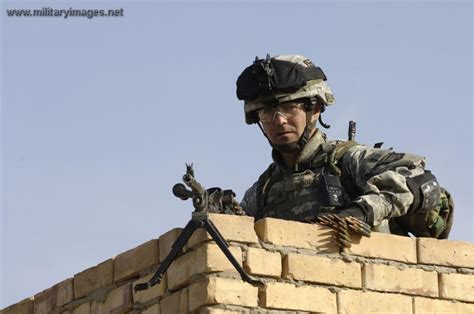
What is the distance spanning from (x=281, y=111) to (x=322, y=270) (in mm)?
1738

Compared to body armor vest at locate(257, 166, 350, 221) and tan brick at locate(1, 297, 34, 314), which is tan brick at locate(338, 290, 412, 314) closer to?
body armor vest at locate(257, 166, 350, 221)

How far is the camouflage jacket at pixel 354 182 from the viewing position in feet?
40.2

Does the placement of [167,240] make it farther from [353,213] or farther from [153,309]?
[353,213]

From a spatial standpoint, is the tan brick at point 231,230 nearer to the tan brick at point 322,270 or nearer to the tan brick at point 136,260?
the tan brick at point 322,270

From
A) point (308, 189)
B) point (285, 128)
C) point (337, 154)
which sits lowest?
point (308, 189)

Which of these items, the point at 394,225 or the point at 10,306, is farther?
the point at 10,306

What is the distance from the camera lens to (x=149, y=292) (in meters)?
11.7

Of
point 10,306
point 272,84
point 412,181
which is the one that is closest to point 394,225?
Answer: point 412,181

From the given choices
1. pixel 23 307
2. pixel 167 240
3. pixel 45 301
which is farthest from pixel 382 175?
pixel 23 307

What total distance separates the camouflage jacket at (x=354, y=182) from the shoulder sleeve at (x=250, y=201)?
10cm

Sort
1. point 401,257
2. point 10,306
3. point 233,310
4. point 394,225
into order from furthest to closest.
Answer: point 10,306 < point 394,225 < point 401,257 < point 233,310

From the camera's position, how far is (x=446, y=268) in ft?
39.6

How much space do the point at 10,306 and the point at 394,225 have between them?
305 cm

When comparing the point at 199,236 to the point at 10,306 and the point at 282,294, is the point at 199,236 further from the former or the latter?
the point at 10,306
